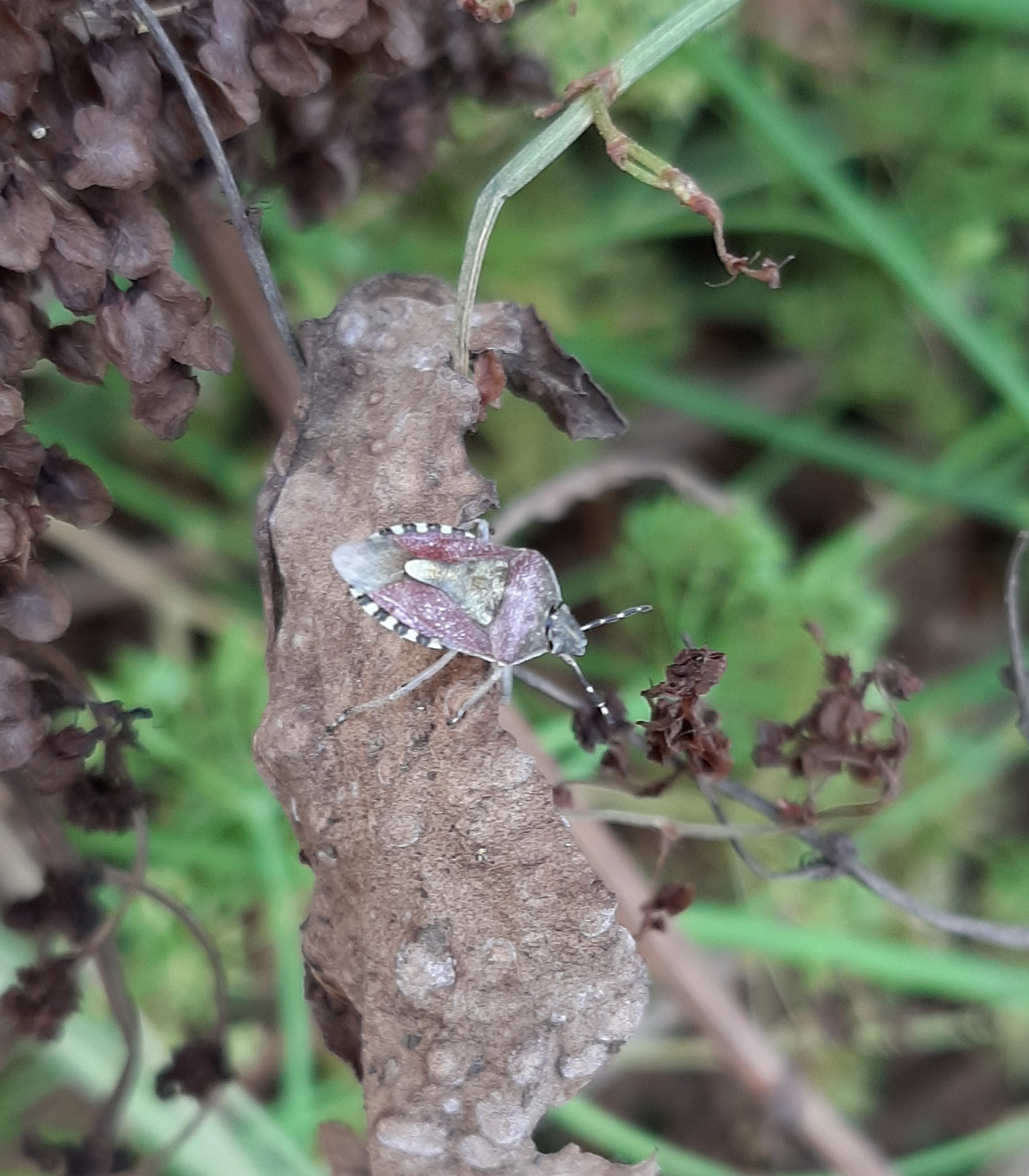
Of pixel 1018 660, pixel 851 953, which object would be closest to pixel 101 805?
pixel 1018 660

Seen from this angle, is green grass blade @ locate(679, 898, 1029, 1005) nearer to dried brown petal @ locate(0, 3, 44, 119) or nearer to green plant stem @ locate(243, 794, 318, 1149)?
green plant stem @ locate(243, 794, 318, 1149)

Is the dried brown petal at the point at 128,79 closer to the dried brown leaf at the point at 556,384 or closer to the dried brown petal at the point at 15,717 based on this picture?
the dried brown leaf at the point at 556,384

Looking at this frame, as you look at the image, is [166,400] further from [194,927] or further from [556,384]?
[194,927]

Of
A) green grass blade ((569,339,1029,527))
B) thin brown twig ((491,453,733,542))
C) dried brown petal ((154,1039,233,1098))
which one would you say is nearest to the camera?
dried brown petal ((154,1039,233,1098))

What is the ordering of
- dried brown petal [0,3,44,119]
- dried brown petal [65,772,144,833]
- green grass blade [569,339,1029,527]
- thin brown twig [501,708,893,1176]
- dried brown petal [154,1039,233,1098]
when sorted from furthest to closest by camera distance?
1. green grass blade [569,339,1029,527]
2. thin brown twig [501,708,893,1176]
3. dried brown petal [154,1039,233,1098]
4. dried brown petal [65,772,144,833]
5. dried brown petal [0,3,44,119]

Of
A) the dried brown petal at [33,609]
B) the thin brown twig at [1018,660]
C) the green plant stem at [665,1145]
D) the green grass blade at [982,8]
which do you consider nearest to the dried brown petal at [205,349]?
the dried brown petal at [33,609]

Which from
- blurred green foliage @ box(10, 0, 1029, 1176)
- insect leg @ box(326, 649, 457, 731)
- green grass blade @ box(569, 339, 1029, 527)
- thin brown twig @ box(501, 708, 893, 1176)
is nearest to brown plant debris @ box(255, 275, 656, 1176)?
insect leg @ box(326, 649, 457, 731)
